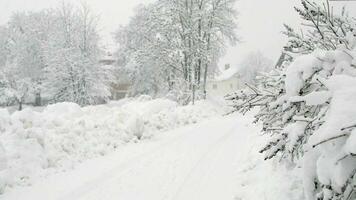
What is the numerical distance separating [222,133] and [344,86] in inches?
462

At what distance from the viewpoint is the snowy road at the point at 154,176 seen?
7566mm

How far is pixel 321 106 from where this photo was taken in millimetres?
4324

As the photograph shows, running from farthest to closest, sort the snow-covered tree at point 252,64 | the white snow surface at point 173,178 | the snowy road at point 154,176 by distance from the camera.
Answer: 1. the snow-covered tree at point 252,64
2. the snowy road at point 154,176
3. the white snow surface at point 173,178

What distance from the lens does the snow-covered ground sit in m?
7.16

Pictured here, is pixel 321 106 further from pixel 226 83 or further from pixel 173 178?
pixel 226 83

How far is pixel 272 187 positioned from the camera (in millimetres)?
6645

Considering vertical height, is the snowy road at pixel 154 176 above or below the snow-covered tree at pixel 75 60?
below

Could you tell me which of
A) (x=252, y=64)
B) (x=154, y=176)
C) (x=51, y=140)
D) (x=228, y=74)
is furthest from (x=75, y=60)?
(x=252, y=64)

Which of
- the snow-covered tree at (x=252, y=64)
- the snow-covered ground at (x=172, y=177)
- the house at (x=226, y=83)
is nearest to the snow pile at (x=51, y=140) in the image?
the snow-covered ground at (x=172, y=177)

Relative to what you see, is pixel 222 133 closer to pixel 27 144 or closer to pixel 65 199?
pixel 27 144

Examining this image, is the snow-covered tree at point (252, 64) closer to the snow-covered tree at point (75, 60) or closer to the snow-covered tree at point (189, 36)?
the snow-covered tree at point (75, 60)

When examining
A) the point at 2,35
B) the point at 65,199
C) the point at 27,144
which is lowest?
the point at 65,199

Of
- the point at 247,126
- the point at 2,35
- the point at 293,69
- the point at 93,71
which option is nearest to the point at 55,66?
the point at 93,71

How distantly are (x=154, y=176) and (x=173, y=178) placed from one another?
18.1 inches
